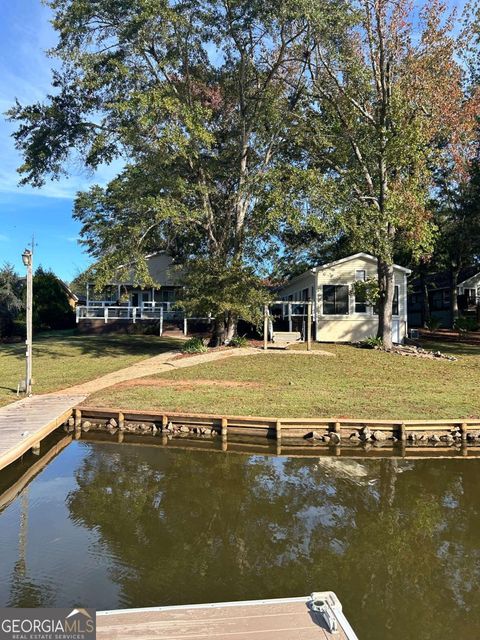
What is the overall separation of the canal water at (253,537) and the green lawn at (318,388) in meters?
2.62

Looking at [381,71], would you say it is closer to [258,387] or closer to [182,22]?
[182,22]

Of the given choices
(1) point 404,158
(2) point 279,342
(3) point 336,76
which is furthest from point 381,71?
(2) point 279,342

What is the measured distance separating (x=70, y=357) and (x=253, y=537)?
15509 millimetres

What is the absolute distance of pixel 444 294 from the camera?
36875mm

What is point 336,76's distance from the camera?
1986 centimetres

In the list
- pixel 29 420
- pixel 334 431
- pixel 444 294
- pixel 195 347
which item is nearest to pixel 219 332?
pixel 195 347

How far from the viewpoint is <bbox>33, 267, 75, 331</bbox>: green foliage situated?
31031 mm

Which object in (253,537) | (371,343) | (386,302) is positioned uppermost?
(386,302)

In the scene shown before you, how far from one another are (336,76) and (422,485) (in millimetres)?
17546

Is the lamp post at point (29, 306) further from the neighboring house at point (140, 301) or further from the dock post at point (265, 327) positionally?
the neighboring house at point (140, 301)

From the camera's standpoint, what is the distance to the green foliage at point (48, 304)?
3103 cm

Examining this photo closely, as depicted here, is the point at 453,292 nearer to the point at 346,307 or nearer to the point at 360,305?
the point at 360,305

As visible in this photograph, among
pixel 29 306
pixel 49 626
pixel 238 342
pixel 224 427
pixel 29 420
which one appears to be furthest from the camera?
pixel 238 342

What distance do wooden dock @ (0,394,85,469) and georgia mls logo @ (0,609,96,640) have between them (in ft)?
13.3
